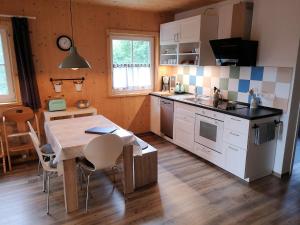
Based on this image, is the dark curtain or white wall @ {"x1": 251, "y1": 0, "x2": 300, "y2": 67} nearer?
white wall @ {"x1": 251, "y1": 0, "x2": 300, "y2": 67}

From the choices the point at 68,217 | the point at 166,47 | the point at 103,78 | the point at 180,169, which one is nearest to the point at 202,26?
the point at 166,47

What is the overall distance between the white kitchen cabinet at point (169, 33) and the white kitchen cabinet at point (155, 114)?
1090 millimetres

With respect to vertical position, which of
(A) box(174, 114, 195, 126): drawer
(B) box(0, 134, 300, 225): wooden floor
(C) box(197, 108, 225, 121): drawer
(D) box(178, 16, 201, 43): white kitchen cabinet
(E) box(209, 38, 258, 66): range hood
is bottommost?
(B) box(0, 134, 300, 225): wooden floor

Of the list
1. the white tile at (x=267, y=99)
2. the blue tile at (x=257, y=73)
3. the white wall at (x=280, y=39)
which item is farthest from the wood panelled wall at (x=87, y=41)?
the white tile at (x=267, y=99)

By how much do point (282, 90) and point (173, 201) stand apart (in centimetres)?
191

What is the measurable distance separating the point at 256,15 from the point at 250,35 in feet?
0.83

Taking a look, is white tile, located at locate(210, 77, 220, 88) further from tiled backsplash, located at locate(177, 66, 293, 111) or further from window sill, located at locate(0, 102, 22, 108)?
window sill, located at locate(0, 102, 22, 108)

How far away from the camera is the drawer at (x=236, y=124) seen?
272cm

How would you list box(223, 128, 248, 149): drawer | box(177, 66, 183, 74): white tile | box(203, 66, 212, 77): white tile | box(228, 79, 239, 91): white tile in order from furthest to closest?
box(177, 66, 183, 74): white tile → box(203, 66, 212, 77): white tile → box(228, 79, 239, 91): white tile → box(223, 128, 248, 149): drawer

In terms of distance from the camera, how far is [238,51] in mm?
2955

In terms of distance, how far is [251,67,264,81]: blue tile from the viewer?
3.11m

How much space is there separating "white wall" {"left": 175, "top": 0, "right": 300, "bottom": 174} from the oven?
0.76 meters

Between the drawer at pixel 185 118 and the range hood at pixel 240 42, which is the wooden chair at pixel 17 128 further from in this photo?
the range hood at pixel 240 42

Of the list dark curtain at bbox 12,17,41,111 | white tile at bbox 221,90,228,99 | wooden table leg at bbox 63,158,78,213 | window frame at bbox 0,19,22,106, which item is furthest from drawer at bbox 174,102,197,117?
window frame at bbox 0,19,22,106
